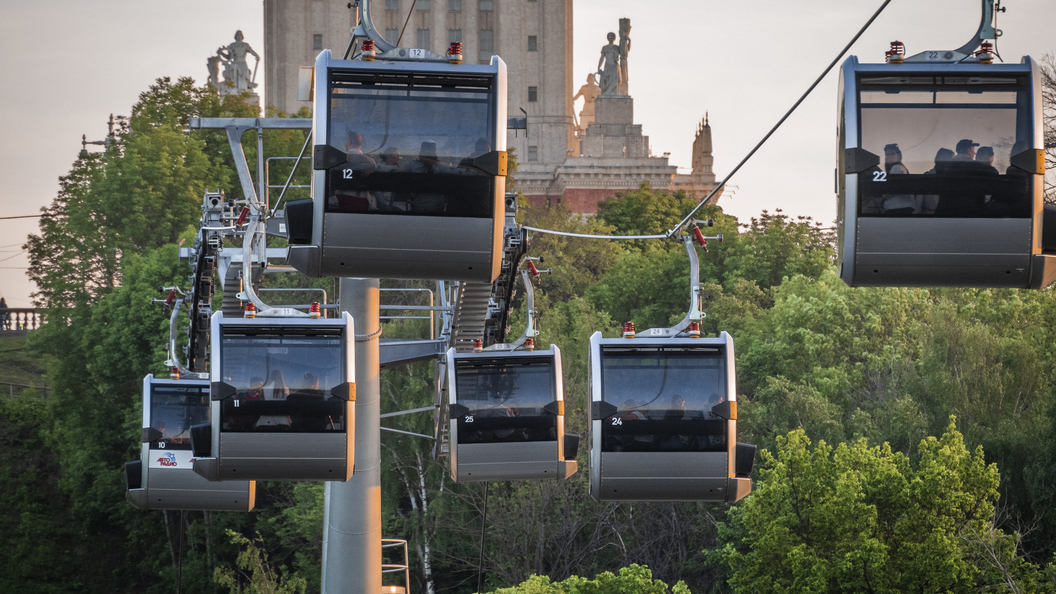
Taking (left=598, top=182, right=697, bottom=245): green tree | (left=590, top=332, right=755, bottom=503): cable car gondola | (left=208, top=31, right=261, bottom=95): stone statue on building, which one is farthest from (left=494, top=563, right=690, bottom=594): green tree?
(left=208, top=31, right=261, bottom=95): stone statue on building

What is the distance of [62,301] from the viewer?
47.8 metres

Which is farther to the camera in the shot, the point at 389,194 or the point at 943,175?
the point at 389,194

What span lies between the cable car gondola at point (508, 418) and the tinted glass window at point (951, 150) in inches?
327

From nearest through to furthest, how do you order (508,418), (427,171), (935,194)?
(935,194)
(427,171)
(508,418)

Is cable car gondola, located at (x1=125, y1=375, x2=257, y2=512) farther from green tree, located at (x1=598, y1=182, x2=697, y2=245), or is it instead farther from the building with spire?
the building with spire

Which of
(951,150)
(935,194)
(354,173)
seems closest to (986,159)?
(951,150)

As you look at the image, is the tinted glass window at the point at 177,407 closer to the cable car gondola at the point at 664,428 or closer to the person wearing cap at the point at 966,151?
the cable car gondola at the point at 664,428

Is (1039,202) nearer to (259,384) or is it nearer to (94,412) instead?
(259,384)

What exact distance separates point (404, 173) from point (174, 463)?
10492 mm

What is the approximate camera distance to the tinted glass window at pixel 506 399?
18.8 m

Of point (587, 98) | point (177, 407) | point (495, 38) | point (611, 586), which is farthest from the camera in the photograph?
point (587, 98)

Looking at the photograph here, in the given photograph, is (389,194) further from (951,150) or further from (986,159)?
(986,159)

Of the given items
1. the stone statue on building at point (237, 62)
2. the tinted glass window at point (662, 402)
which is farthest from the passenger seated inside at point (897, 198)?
the stone statue on building at point (237, 62)

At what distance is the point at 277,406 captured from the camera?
16.1 m
